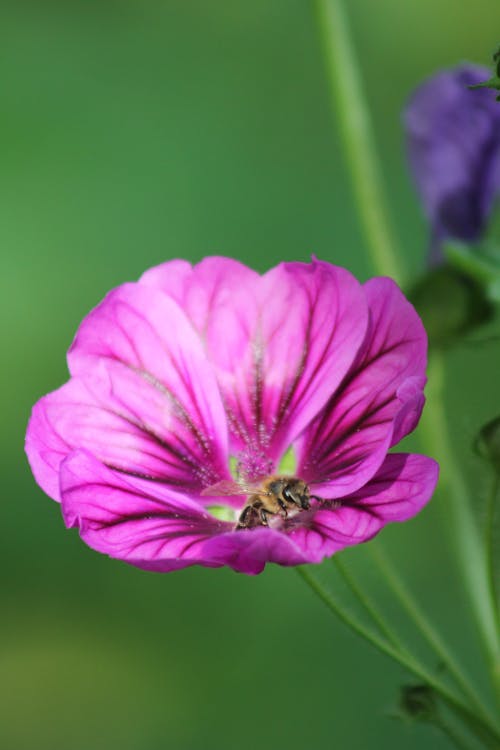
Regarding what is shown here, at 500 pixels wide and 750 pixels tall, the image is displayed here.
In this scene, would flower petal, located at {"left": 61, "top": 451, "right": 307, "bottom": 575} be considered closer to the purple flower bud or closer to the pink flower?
the pink flower

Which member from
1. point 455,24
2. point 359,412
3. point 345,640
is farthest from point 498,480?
point 455,24

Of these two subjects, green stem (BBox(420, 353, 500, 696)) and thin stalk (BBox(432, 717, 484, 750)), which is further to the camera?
green stem (BBox(420, 353, 500, 696))

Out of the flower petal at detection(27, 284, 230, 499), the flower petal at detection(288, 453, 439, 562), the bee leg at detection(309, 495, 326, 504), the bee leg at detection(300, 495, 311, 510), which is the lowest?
the bee leg at detection(300, 495, 311, 510)

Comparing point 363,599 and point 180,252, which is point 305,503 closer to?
point 363,599

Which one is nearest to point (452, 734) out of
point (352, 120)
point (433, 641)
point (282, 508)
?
point (433, 641)

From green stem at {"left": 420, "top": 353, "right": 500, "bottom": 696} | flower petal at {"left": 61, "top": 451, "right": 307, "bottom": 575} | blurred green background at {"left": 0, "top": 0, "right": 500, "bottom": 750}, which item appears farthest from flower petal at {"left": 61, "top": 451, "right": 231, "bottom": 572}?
blurred green background at {"left": 0, "top": 0, "right": 500, "bottom": 750}

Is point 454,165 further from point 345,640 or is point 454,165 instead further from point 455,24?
point 455,24

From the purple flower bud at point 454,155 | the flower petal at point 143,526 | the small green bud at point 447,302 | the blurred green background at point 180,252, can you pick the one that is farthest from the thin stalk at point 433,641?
the blurred green background at point 180,252

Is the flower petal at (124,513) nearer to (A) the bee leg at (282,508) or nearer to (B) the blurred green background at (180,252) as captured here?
(A) the bee leg at (282,508)

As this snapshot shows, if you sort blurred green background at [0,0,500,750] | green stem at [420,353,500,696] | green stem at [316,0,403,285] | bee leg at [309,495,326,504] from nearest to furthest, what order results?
bee leg at [309,495,326,504], green stem at [420,353,500,696], green stem at [316,0,403,285], blurred green background at [0,0,500,750]
